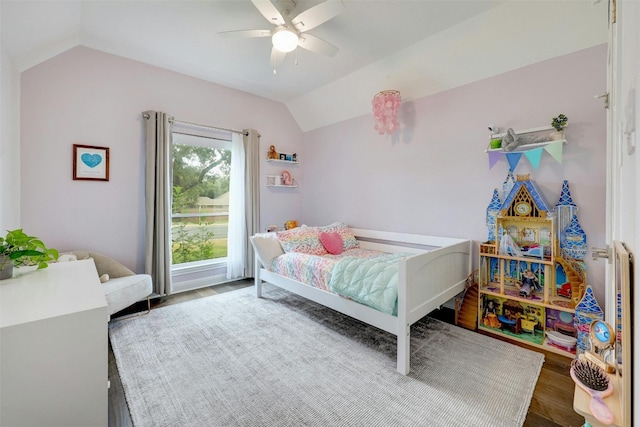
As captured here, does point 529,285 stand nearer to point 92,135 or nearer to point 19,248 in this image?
point 19,248

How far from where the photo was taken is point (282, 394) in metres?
1.68

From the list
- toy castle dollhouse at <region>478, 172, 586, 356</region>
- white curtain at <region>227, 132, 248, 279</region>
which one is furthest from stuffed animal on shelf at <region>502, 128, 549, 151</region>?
white curtain at <region>227, 132, 248, 279</region>

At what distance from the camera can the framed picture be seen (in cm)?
281

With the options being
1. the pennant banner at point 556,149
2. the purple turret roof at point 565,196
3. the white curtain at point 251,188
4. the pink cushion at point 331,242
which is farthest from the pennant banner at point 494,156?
the white curtain at point 251,188

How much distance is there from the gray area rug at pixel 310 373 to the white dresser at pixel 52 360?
71 centimetres

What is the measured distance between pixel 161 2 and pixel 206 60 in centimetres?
94

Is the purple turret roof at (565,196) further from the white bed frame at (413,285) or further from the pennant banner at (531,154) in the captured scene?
the white bed frame at (413,285)

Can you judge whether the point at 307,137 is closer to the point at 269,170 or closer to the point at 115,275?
the point at 269,170

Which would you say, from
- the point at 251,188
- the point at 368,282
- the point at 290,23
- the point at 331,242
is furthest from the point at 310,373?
the point at 251,188

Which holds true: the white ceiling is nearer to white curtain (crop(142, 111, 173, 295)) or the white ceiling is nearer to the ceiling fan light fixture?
the ceiling fan light fixture

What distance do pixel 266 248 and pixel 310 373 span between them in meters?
1.47

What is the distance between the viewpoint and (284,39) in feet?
6.91

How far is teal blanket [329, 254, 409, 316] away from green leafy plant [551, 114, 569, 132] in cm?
168

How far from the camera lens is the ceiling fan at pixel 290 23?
71.3 inches
